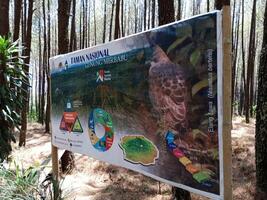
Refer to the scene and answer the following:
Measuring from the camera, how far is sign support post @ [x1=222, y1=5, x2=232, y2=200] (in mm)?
2168

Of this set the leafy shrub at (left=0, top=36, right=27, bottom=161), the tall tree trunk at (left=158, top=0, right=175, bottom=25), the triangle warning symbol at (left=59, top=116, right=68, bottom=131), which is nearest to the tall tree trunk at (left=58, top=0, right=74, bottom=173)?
the leafy shrub at (left=0, top=36, right=27, bottom=161)

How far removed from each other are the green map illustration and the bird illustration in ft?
0.73

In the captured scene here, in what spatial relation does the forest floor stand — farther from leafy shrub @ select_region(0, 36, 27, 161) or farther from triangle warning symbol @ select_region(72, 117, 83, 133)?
triangle warning symbol @ select_region(72, 117, 83, 133)

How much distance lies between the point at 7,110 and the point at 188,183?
4018 mm

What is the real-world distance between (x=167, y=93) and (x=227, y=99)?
0.57m

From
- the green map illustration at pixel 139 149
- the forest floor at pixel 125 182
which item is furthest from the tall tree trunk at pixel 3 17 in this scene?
the green map illustration at pixel 139 149

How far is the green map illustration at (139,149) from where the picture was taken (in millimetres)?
2828

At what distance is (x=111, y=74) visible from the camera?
3.42 meters

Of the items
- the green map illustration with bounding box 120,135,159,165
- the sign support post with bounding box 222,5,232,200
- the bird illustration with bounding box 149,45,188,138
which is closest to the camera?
the sign support post with bounding box 222,5,232,200

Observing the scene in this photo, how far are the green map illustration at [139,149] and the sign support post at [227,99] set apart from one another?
69cm

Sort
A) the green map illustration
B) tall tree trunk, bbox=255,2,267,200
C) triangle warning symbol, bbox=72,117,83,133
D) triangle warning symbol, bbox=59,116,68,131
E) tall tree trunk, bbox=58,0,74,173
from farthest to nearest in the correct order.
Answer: tall tree trunk, bbox=58,0,74,173, triangle warning symbol, bbox=59,116,68,131, triangle warning symbol, bbox=72,117,83,133, tall tree trunk, bbox=255,2,267,200, the green map illustration

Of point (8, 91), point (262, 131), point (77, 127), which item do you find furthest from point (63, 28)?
point (262, 131)

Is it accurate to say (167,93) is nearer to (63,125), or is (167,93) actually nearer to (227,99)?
(227,99)

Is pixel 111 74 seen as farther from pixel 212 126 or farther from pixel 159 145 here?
pixel 212 126
